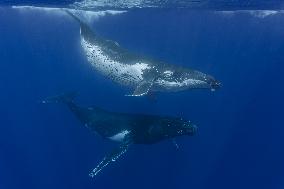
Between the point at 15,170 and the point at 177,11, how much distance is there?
56.0ft

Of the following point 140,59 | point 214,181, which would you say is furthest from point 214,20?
point 140,59

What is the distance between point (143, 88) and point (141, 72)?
1244 millimetres

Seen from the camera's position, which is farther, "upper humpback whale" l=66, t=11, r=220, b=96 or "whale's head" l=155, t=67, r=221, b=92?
"upper humpback whale" l=66, t=11, r=220, b=96

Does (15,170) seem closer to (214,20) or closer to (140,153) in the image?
(140,153)

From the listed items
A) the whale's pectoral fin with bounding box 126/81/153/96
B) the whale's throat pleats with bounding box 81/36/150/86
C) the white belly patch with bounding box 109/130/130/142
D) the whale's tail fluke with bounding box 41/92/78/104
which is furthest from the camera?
the whale's tail fluke with bounding box 41/92/78/104

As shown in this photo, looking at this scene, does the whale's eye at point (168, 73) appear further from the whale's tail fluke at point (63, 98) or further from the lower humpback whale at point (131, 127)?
the whale's tail fluke at point (63, 98)

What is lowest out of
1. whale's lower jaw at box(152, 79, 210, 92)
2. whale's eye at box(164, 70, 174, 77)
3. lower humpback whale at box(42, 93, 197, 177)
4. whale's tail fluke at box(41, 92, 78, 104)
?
whale's tail fluke at box(41, 92, 78, 104)

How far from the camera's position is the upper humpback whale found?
38.0 ft

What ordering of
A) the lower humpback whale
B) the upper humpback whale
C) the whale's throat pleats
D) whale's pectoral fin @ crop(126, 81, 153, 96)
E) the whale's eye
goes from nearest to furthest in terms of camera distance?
1. whale's pectoral fin @ crop(126, 81, 153, 96)
2. the upper humpback whale
3. the whale's eye
4. the whale's throat pleats
5. the lower humpback whale

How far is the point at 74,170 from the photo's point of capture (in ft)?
74.4

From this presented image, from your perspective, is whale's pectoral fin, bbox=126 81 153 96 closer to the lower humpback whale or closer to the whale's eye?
the whale's eye

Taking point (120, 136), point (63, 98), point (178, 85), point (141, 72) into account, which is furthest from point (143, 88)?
point (63, 98)

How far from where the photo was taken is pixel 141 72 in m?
12.3

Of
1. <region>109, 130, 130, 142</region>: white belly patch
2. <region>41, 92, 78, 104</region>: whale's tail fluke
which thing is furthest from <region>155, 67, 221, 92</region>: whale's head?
<region>41, 92, 78, 104</region>: whale's tail fluke
